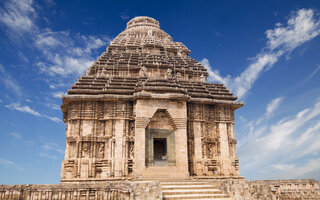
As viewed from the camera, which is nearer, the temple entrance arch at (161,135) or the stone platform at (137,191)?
the stone platform at (137,191)

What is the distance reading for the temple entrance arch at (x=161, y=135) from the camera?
62.1ft

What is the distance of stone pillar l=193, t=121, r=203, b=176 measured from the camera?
19.8 metres

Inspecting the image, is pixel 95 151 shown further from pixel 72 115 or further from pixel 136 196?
pixel 136 196

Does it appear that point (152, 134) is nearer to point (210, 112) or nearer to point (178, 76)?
point (210, 112)

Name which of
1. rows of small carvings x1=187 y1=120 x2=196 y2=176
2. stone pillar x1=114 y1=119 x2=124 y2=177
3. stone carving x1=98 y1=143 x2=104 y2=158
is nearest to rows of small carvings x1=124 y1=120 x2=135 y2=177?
stone pillar x1=114 y1=119 x2=124 y2=177

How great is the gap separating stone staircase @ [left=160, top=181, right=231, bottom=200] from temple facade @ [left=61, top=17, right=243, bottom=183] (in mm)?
3044

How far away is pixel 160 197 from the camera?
12195 mm

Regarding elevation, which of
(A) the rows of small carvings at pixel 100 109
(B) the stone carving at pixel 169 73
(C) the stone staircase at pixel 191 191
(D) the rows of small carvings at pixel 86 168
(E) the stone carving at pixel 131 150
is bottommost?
(C) the stone staircase at pixel 191 191

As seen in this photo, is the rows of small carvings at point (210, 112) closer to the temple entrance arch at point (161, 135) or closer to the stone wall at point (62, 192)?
the temple entrance arch at point (161, 135)

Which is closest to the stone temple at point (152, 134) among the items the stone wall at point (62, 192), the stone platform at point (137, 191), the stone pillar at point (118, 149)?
the stone pillar at point (118, 149)

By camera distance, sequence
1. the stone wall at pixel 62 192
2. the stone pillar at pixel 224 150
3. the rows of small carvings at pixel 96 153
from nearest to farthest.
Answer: the stone wall at pixel 62 192 → the rows of small carvings at pixel 96 153 → the stone pillar at pixel 224 150

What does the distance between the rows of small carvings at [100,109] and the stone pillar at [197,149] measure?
5072mm

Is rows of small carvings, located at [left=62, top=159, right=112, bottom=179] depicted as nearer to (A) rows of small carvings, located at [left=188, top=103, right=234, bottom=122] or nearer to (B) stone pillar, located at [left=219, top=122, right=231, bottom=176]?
(A) rows of small carvings, located at [left=188, top=103, right=234, bottom=122]

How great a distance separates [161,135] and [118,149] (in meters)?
3.21
